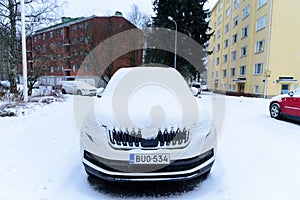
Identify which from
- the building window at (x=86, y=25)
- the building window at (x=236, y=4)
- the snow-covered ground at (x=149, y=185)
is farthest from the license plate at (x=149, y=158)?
the building window at (x=236, y=4)

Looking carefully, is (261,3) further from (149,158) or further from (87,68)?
(149,158)

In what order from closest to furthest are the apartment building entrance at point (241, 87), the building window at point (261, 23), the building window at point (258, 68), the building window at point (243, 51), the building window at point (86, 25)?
the building window at point (261, 23) < the building window at point (258, 68) < the building window at point (243, 51) < the apartment building entrance at point (241, 87) < the building window at point (86, 25)

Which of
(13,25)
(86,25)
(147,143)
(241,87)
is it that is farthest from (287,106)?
(86,25)

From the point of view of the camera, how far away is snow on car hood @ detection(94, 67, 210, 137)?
2672 millimetres

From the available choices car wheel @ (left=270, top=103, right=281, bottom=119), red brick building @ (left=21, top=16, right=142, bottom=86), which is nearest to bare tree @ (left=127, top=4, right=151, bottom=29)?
red brick building @ (left=21, top=16, right=142, bottom=86)

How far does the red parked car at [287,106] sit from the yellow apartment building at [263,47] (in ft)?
46.6

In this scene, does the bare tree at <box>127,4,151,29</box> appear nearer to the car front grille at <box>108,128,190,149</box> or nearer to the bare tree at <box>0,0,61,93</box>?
the bare tree at <box>0,0,61,93</box>

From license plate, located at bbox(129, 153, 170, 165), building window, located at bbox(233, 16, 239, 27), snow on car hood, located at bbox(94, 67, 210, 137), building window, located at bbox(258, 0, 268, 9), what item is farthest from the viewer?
building window, located at bbox(233, 16, 239, 27)

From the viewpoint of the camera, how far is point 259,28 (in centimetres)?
2408

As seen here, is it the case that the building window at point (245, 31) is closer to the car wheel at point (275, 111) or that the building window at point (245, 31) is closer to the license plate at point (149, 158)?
the car wheel at point (275, 111)

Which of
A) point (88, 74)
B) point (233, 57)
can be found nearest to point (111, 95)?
point (88, 74)

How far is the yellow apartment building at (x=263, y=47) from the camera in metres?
21.2

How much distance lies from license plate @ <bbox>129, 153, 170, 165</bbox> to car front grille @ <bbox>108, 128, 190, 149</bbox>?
10cm

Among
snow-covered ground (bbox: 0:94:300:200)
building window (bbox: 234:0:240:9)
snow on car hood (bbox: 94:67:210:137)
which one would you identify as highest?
building window (bbox: 234:0:240:9)
